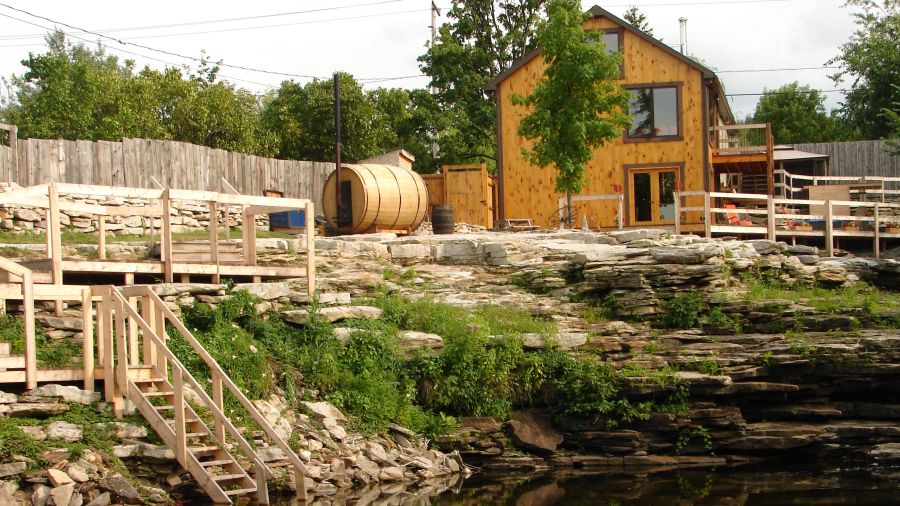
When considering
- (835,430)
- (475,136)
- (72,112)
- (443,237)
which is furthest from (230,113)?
(835,430)

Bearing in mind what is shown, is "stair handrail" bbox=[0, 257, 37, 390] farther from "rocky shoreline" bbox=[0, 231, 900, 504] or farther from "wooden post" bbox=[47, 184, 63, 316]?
"wooden post" bbox=[47, 184, 63, 316]

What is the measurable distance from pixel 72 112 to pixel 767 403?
30198 mm

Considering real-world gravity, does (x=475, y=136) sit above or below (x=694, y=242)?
above

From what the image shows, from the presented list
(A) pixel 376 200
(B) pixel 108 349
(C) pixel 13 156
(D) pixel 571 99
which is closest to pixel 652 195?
(D) pixel 571 99

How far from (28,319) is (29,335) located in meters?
0.20

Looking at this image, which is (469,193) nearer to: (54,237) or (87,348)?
(54,237)

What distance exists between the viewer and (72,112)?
1544 inches

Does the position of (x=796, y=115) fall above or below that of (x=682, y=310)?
above

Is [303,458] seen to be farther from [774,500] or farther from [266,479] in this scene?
[774,500]

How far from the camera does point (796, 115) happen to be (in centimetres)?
6053

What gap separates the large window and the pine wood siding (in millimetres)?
204

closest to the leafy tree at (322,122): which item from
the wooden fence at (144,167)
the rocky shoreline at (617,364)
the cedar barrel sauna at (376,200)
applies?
the wooden fence at (144,167)

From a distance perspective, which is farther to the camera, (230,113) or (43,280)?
(230,113)

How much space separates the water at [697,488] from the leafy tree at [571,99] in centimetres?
1253
